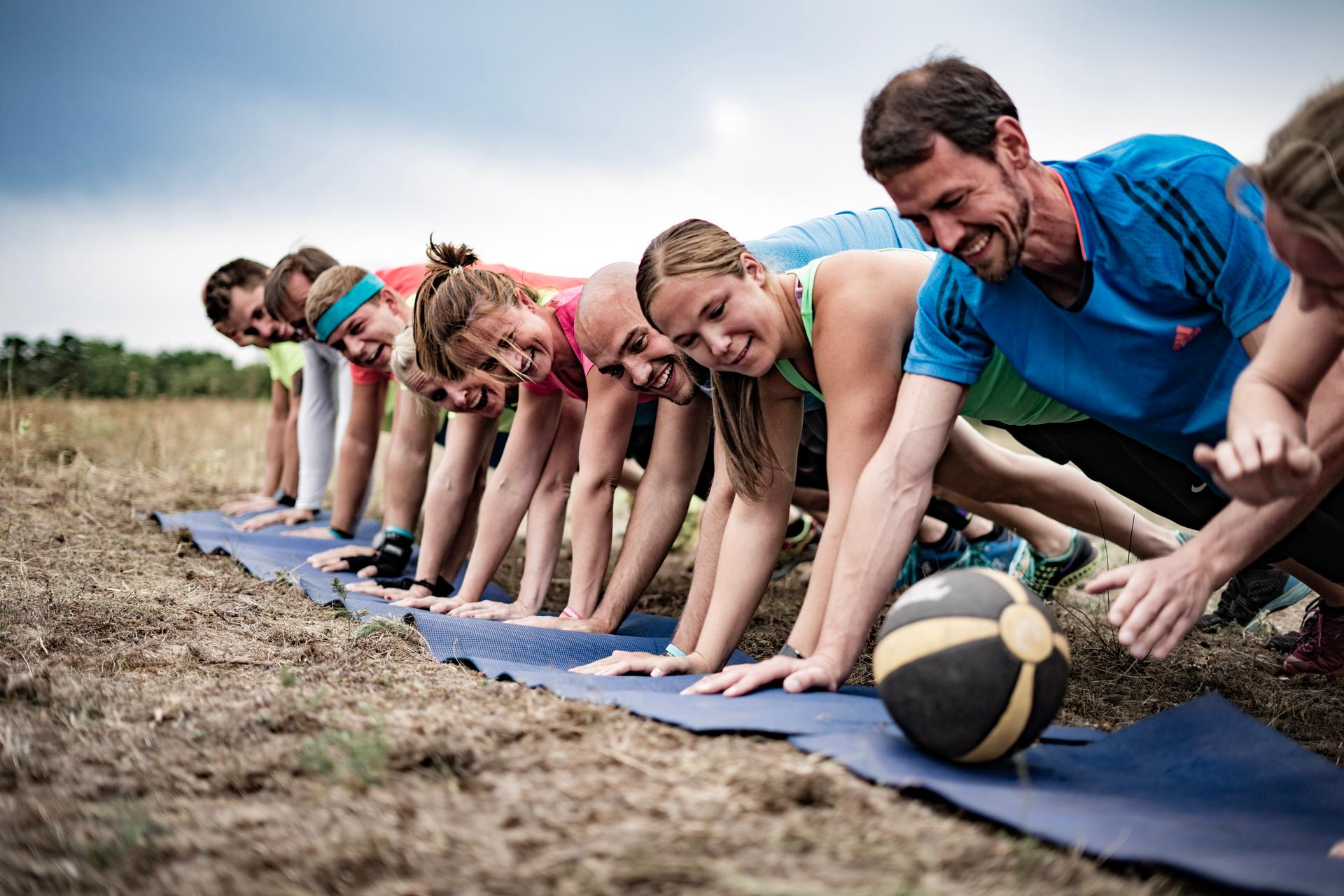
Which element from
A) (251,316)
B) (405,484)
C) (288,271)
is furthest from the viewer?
(251,316)

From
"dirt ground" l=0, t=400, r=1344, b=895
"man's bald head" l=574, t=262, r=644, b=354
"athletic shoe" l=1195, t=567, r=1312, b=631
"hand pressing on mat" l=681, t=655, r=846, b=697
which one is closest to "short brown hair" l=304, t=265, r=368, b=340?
"dirt ground" l=0, t=400, r=1344, b=895

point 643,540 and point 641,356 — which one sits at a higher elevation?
point 641,356

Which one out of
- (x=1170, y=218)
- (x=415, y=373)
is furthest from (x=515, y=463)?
(x=1170, y=218)

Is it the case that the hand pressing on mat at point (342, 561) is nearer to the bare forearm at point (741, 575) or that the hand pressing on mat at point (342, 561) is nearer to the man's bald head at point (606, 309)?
the man's bald head at point (606, 309)

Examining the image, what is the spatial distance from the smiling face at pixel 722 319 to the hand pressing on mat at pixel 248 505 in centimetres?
614

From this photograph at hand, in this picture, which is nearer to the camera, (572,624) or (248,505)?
(572,624)

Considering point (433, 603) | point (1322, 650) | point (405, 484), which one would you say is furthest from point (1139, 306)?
point (405, 484)

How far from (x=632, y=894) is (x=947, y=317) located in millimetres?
1986

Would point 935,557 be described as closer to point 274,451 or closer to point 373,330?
point 373,330

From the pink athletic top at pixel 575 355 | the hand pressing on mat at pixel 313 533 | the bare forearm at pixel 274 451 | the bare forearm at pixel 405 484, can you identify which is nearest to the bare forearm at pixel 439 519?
the bare forearm at pixel 405 484

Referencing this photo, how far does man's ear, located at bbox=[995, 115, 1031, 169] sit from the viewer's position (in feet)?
9.01

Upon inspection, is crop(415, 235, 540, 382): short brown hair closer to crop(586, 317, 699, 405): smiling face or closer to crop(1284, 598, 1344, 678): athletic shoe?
crop(586, 317, 699, 405): smiling face

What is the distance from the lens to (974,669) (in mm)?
2256

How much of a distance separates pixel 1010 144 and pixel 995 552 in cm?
342
